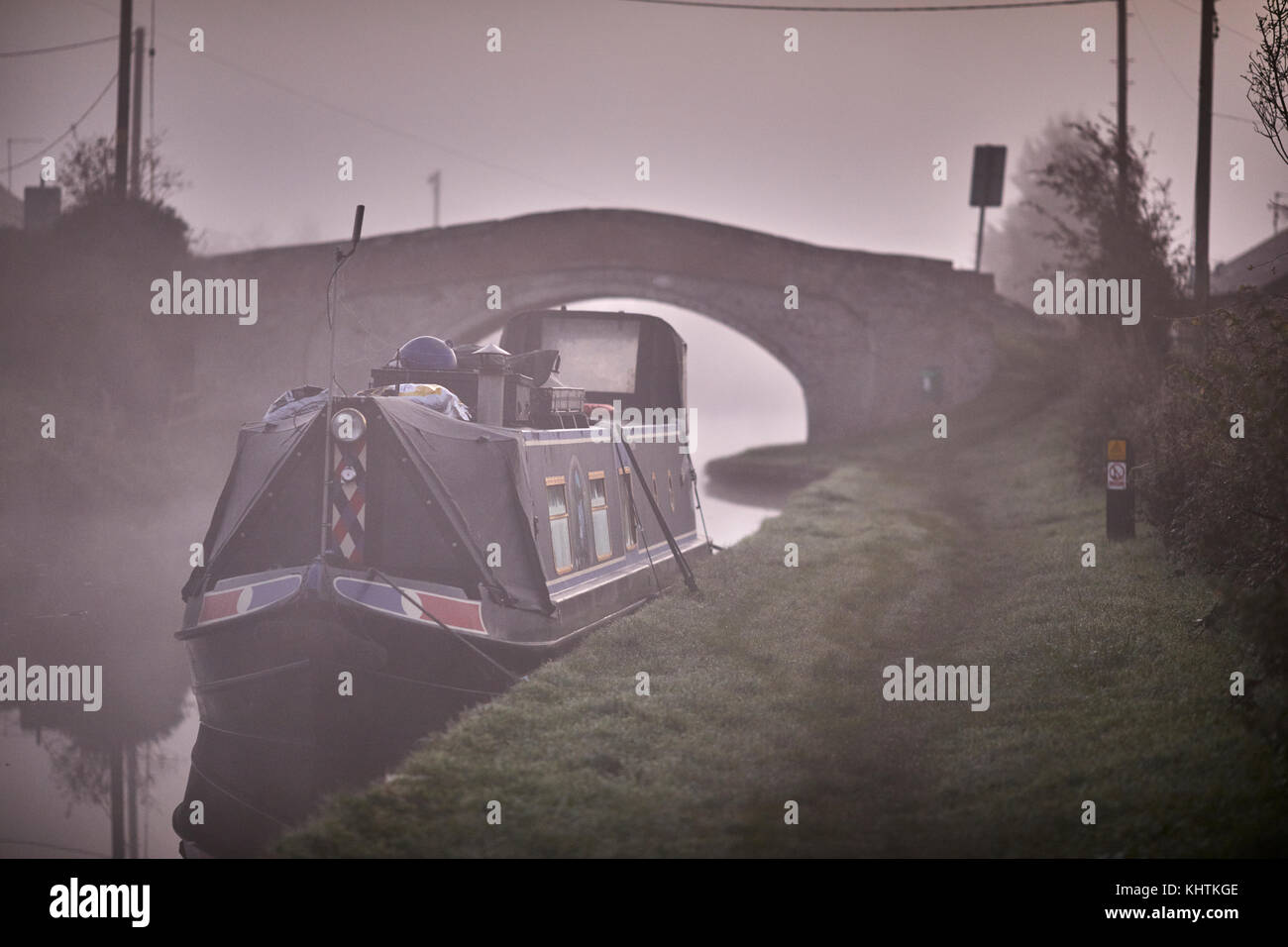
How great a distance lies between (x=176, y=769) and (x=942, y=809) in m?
4.56

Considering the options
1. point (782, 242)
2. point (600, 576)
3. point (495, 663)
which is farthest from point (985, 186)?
point (495, 663)

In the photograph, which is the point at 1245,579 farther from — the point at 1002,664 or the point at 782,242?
the point at 782,242

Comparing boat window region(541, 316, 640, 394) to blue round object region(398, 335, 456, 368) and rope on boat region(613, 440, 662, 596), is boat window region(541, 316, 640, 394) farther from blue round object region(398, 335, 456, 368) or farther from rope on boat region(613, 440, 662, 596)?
blue round object region(398, 335, 456, 368)

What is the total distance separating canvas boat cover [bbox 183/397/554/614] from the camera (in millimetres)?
7590

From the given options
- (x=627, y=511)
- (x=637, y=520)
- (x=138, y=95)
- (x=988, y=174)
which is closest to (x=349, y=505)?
(x=627, y=511)

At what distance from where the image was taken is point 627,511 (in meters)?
11.5

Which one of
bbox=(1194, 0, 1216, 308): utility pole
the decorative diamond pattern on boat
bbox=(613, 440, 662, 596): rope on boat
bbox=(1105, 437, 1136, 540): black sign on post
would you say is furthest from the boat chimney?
bbox=(1194, 0, 1216, 308): utility pole

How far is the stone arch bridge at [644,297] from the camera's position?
2994 cm

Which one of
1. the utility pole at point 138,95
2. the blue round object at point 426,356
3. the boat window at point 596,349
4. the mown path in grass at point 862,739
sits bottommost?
the mown path in grass at point 862,739

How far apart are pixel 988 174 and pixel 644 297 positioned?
1145 cm

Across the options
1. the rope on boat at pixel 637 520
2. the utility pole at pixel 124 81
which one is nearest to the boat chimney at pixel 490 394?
the rope on boat at pixel 637 520

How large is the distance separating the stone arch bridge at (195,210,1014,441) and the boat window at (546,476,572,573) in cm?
1952

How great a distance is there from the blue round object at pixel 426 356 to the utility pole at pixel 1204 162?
11.5 metres

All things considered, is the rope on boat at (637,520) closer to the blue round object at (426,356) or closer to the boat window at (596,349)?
the boat window at (596,349)
